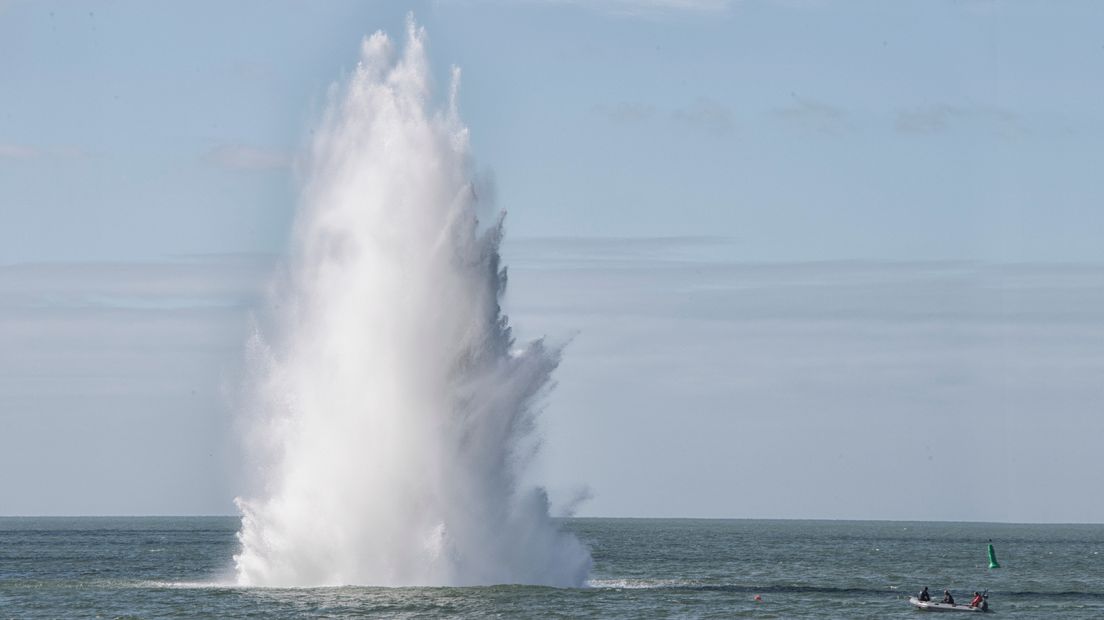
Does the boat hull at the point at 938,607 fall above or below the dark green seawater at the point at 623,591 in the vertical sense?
below

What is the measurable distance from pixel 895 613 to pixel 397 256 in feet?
85.3

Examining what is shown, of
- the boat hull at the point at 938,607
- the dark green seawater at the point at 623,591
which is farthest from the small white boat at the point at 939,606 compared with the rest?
the dark green seawater at the point at 623,591

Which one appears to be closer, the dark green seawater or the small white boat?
the dark green seawater

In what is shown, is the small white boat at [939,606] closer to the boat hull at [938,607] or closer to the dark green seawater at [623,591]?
the boat hull at [938,607]

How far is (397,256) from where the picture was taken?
211 feet

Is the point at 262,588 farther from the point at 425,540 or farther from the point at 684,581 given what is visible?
the point at 684,581

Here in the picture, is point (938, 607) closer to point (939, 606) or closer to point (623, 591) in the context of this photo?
point (939, 606)

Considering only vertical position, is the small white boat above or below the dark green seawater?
below

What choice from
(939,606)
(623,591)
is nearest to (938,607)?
(939,606)

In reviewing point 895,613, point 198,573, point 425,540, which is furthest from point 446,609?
point 198,573

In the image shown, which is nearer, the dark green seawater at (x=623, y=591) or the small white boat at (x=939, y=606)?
the dark green seawater at (x=623, y=591)

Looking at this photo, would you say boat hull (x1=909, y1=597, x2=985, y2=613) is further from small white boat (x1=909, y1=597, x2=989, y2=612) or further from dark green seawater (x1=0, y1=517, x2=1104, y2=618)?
dark green seawater (x1=0, y1=517, x2=1104, y2=618)

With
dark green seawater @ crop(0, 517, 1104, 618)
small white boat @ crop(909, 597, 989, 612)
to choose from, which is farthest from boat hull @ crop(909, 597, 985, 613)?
dark green seawater @ crop(0, 517, 1104, 618)

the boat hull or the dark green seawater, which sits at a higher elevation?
the dark green seawater
